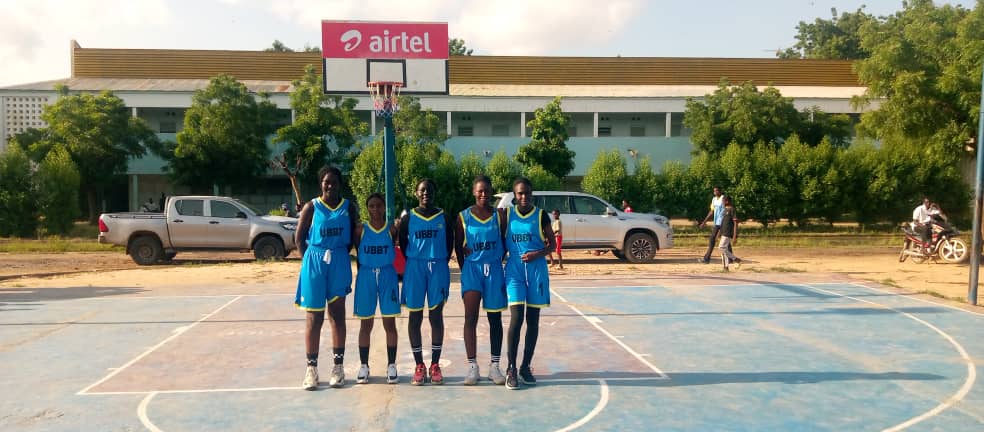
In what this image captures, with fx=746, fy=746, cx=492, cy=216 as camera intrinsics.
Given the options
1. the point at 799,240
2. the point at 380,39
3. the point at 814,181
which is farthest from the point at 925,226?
the point at 380,39

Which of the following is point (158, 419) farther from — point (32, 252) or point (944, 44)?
point (944, 44)

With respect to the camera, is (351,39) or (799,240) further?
(799,240)

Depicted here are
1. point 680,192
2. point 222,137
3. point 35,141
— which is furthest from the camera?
point 35,141

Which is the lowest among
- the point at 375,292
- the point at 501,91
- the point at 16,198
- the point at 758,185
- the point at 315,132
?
the point at 375,292

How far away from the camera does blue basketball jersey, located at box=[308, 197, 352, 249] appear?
6238mm

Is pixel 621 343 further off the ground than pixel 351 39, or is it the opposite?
pixel 351 39

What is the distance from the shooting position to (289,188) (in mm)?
A: 39844

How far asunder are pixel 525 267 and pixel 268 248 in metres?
13.3

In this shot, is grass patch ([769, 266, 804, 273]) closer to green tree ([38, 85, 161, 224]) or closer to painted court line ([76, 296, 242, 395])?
painted court line ([76, 296, 242, 395])

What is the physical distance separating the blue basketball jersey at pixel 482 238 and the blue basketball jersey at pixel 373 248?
0.68 meters

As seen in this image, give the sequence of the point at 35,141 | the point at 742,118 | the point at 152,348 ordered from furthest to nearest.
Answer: the point at 35,141 < the point at 742,118 < the point at 152,348

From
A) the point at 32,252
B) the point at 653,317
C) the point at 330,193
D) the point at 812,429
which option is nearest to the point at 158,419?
the point at 330,193

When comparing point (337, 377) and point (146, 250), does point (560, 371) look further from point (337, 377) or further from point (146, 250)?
point (146, 250)

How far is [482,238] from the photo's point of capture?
20.7ft
